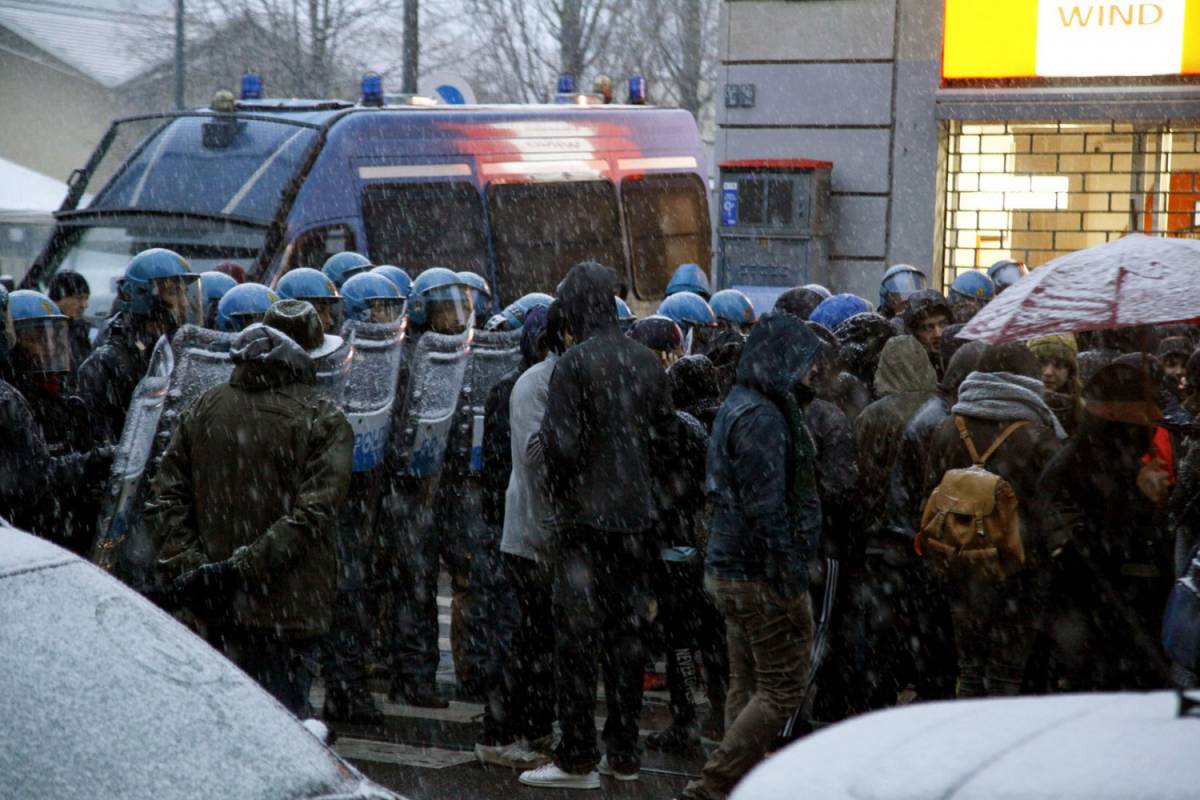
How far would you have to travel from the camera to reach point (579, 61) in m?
35.4

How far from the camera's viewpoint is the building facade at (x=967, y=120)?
16234 mm

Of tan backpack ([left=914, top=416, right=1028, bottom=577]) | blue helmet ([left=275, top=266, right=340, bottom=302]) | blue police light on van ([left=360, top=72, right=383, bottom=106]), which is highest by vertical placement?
blue police light on van ([left=360, top=72, right=383, bottom=106])

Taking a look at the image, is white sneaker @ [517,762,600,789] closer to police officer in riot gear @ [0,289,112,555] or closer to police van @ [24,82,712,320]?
police officer in riot gear @ [0,289,112,555]

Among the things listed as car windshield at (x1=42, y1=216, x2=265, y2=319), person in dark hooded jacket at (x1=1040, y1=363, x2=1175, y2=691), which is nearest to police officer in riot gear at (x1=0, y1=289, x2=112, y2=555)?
person in dark hooded jacket at (x1=1040, y1=363, x2=1175, y2=691)

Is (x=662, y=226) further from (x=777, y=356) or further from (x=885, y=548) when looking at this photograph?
(x=777, y=356)

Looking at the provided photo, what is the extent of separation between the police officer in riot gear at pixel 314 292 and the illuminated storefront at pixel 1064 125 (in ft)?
29.0

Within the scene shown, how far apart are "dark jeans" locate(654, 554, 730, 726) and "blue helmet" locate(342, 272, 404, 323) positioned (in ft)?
7.35

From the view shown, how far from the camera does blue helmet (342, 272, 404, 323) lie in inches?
352

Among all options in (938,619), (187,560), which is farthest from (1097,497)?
(187,560)

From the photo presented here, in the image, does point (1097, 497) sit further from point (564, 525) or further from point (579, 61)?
point (579, 61)

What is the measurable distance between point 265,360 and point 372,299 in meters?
3.13

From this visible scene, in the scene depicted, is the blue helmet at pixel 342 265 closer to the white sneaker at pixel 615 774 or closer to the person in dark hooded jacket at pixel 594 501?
the person in dark hooded jacket at pixel 594 501

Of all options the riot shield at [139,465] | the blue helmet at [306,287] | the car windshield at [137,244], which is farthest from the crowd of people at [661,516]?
the car windshield at [137,244]

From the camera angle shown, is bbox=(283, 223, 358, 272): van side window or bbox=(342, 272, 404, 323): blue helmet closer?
bbox=(342, 272, 404, 323): blue helmet
